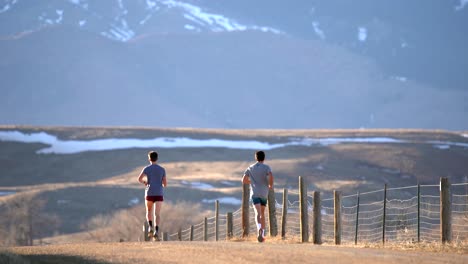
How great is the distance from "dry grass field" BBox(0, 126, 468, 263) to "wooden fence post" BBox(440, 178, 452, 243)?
48.2 m

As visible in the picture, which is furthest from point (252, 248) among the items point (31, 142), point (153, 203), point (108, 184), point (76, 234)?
point (31, 142)

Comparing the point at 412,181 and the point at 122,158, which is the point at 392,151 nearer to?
the point at 412,181

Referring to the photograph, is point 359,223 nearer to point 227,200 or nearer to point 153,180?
point 153,180

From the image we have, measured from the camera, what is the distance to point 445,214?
18906 mm

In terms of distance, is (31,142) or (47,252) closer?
(47,252)

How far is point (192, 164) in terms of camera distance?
420ft

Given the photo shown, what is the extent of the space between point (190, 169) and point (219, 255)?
351ft

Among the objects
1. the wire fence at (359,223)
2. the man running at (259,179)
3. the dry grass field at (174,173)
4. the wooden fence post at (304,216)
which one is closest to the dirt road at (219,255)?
the man running at (259,179)

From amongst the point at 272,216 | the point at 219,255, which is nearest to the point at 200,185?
the point at 272,216

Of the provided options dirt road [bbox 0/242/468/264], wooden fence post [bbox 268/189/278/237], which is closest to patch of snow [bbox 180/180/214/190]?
wooden fence post [bbox 268/189/278/237]

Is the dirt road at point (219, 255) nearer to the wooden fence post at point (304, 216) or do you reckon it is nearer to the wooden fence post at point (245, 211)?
the wooden fence post at point (304, 216)

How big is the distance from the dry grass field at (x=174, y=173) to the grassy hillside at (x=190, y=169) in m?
0.12

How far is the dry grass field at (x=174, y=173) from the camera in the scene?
80.9 meters

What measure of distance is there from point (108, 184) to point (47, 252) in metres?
90.7
